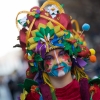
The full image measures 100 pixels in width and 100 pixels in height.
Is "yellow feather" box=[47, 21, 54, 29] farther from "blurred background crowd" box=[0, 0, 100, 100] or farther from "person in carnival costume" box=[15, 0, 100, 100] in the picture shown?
"blurred background crowd" box=[0, 0, 100, 100]

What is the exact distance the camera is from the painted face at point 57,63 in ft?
4.50

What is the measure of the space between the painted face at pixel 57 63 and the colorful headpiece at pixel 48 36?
1.0 inches

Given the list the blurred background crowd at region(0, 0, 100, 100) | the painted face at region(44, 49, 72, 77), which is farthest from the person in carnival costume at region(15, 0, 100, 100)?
the blurred background crowd at region(0, 0, 100, 100)

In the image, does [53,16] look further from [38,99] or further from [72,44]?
[38,99]

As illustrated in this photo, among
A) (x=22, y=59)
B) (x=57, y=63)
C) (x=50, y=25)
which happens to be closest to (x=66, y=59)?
(x=57, y=63)

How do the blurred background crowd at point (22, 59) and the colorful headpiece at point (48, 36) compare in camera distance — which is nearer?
the colorful headpiece at point (48, 36)

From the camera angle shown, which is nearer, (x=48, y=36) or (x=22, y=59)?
(x=48, y=36)

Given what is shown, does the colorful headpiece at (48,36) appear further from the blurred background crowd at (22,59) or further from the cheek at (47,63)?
the blurred background crowd at (22,59)

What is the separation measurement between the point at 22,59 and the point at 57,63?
851mm

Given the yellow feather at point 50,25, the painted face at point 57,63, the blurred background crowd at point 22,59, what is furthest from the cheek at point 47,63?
the blurred background crowd at point 22,59

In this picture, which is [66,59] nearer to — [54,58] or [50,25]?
[54,58]

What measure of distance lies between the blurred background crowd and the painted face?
66cm

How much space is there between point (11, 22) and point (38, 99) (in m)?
0.88

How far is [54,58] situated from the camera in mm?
1380
